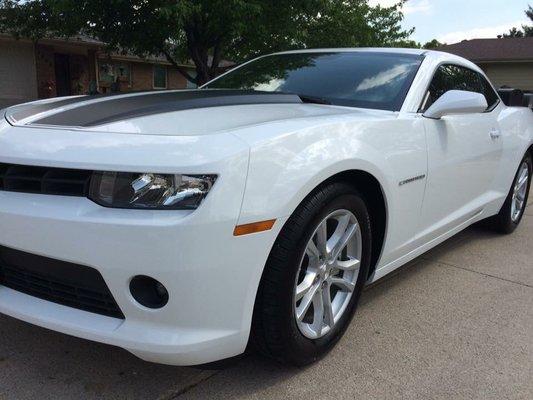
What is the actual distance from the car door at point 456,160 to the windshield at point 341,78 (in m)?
0.21

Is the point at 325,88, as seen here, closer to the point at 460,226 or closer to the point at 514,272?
the point at 460,226

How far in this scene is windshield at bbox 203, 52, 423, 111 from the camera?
9.99 feet

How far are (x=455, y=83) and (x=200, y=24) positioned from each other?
7420mm

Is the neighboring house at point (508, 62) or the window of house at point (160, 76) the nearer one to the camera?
the window of house at point (160, 76)

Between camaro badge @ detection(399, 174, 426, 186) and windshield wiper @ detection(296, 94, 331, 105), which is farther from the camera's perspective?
windshield wiper @ detection(296, 94, 331, 105)

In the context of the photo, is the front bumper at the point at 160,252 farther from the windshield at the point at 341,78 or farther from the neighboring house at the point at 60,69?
the neighboring house at the point at 60,69

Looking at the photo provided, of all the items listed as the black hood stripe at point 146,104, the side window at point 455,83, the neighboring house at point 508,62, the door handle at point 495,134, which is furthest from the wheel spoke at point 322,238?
the neighboring house at point 508,62

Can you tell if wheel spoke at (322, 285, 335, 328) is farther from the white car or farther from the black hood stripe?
the black hood stripe

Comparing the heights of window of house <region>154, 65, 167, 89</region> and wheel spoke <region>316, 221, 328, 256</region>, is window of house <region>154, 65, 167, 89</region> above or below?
below

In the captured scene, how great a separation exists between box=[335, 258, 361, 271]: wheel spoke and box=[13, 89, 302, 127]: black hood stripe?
0.94m

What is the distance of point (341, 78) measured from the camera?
3.30m

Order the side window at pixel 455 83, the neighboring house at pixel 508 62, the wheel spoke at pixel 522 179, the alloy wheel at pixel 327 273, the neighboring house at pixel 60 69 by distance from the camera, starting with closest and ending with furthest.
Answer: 1. the alloy wheel at pixel 327 273
2. the side window at pixel 455 83
3. the wheel spoke at pixel 522 179
4. the neighboring house at pixel 60 69
5. the neighboring house at pixel 508 62

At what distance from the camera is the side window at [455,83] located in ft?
10.7

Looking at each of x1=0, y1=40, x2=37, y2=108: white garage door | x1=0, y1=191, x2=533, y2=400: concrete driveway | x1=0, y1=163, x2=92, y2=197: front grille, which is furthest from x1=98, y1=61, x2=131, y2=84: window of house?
x1=0, y1=163, x2=92, y2=197: front grille
